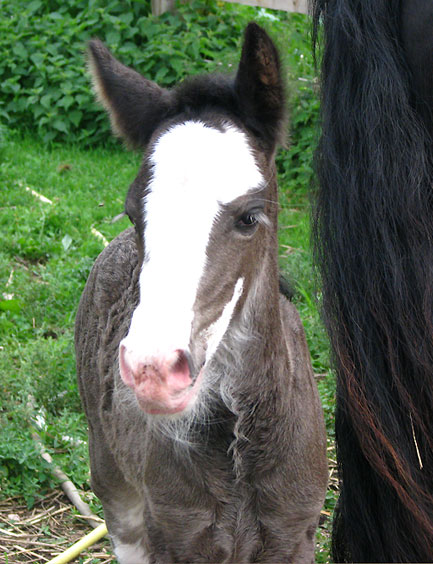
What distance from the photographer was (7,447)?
11.9 ft

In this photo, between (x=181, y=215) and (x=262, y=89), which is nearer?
(x=181, y=215)

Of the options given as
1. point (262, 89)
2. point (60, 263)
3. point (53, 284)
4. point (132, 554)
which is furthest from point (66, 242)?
point (262, 89)

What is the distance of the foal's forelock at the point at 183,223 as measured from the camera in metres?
1.88

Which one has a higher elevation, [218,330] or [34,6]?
[218,330]

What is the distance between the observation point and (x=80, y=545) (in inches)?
130

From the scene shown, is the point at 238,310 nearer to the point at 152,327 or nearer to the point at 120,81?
the point at 152,327

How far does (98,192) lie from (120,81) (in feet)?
13.1

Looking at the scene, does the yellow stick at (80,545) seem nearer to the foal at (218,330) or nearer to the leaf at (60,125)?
the foal at (218,330)

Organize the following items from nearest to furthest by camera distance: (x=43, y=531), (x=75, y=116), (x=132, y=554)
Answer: (x=132, y=554) → (x=43, y=531) → (x=75, y=116)

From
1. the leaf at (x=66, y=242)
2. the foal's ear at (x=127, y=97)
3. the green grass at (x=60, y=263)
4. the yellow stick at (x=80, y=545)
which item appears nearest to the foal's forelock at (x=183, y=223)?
the foal's ear at (x=127, y=97)

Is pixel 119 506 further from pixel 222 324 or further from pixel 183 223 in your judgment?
pixel 183 223

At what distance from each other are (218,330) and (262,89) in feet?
2.35

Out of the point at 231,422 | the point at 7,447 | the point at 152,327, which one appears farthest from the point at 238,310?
the point at 7,447

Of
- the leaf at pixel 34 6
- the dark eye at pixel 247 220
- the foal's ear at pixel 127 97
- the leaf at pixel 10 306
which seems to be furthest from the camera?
the leaf at pixel 34 6
